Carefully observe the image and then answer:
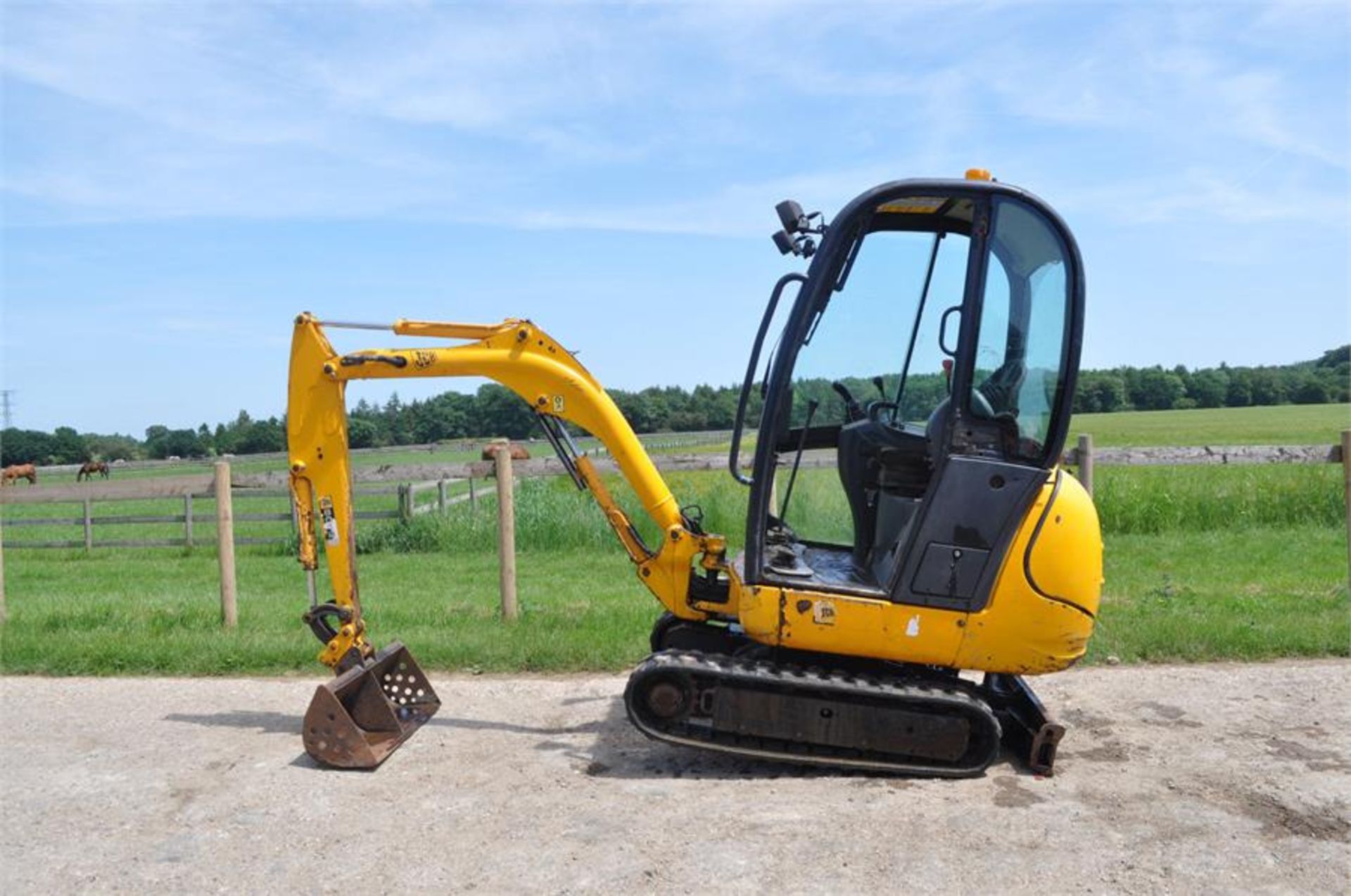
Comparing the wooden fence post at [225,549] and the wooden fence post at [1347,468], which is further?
the wooden fence post at [225,549]

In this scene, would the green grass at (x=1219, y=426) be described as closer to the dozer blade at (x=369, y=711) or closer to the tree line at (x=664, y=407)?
the tree line at (x=664, y=407)

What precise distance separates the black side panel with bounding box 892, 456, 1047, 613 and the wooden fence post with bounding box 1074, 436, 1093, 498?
494 cm

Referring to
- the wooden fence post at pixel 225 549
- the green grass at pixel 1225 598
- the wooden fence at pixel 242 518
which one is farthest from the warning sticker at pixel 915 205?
the wooden fence at pixel 242 518

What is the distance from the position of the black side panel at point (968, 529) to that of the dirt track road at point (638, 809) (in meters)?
0.91

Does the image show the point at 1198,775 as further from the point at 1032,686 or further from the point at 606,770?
the point at 606,770

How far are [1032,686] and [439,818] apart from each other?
3.98 metres

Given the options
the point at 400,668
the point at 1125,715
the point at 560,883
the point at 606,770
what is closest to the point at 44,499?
the point at 400,668

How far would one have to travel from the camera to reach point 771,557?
571 cm

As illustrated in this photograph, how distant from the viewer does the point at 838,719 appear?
529 cm

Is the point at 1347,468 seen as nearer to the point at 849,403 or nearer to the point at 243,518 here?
the point at 849,403

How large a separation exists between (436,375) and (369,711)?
1860 millimetres

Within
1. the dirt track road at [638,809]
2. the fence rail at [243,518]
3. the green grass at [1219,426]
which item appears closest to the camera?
the dirt track road at [638,809]

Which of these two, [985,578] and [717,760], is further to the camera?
[717,760]

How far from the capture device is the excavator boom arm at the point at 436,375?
6082 millimetres
